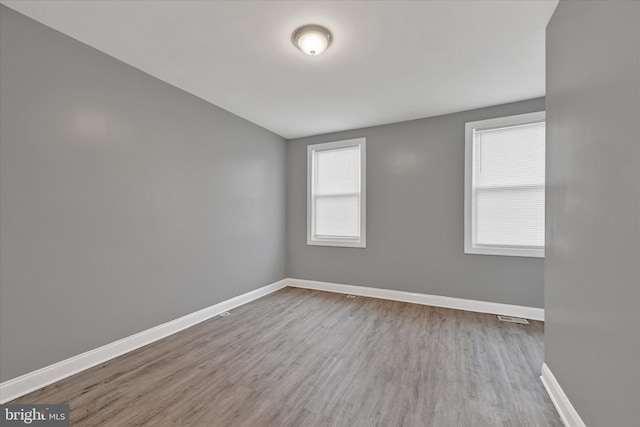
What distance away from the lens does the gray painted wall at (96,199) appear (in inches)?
71.1

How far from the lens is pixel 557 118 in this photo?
70.4 inches

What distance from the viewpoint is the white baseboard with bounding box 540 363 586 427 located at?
1482 millimetres

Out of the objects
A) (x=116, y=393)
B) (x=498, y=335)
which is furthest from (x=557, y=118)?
(x=116, y=393)

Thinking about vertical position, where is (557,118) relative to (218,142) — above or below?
Answer: below

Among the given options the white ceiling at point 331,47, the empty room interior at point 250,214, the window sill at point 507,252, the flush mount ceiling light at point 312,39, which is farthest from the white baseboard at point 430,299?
the flush mount ceiling light at point 312,39

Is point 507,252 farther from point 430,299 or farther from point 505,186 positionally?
point 430,299

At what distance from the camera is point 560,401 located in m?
1.67

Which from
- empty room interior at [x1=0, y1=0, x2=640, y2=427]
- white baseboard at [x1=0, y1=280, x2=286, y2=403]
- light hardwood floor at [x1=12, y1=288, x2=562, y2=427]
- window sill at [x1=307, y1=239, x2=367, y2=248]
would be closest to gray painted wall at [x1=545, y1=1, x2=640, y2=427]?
empty room interior at [x1=0, y1=0, x2=640, y2=427]

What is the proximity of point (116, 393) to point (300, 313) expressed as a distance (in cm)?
194

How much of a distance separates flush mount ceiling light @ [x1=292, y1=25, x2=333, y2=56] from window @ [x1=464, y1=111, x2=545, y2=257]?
2.43m

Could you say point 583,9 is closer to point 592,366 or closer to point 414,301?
point 592,366

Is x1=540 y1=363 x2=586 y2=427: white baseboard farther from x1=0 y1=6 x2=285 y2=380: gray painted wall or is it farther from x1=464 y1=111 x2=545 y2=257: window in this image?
x1=0 y1=6 x2=285 y2=380: gray painted wall

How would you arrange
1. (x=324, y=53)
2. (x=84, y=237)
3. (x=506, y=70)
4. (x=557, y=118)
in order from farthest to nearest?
(x=506, y=70)
(x=324, y=53)
(x=84, y=237)
(x=557, y=118)

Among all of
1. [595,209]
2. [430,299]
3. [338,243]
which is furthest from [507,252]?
[338,243]
